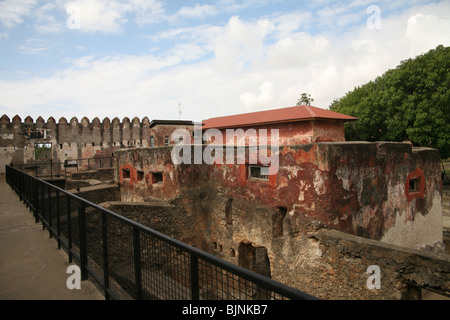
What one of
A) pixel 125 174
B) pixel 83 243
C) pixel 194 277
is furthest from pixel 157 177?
pixel 194 277

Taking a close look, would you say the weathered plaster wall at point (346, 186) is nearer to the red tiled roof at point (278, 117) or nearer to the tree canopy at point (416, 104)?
the red tiled roof at point (278, 117)

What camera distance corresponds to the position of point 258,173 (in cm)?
938

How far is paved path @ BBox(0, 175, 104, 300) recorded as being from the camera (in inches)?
151

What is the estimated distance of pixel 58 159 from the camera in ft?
85.6

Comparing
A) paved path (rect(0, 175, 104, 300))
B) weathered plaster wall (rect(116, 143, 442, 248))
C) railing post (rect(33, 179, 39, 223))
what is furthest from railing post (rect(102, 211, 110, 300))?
weathered plaster wall (rect(116, 143, 442, 248))

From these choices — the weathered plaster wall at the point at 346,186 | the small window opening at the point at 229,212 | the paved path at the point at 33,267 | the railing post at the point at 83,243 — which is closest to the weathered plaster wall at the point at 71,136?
the weathered plaster wall at the point at 346,186

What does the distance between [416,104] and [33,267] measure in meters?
23.7

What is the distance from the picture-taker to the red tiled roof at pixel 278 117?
15.3 m

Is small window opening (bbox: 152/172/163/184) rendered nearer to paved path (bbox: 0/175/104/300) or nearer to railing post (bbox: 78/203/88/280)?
paved path (bbox: 0/175/104/300)

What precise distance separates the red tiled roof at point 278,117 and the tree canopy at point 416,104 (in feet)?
22.8
